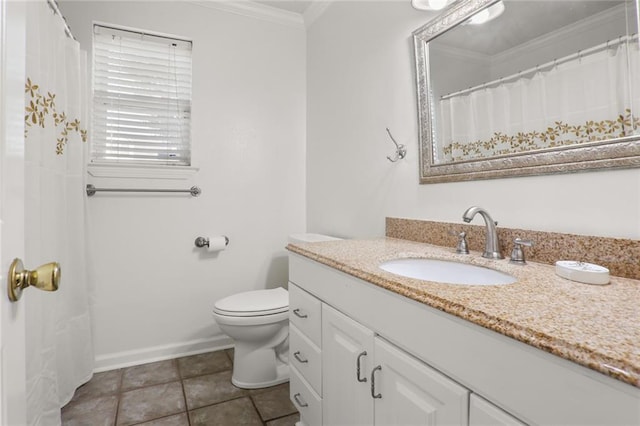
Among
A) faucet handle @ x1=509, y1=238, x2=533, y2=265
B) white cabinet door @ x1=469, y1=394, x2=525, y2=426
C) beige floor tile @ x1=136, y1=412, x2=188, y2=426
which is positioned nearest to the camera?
white cabinet door @ x1=469, y1=394, x2=525, y2=426

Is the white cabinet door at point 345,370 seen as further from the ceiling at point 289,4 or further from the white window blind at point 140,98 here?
the ceiling at point 289,4

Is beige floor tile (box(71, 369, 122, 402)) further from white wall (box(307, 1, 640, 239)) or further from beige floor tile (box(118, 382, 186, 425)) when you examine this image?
white wall (box(307, 1, 640, 239))

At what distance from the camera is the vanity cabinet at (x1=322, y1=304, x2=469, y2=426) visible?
0.70m

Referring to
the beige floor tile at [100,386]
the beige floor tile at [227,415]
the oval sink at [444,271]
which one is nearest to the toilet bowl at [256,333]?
the beige floor tile at [227,415]

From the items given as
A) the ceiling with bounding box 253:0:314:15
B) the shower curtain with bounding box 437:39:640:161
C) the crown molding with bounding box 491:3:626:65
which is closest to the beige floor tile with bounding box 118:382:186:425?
the shower curtain with bounding box 437:39:640:161

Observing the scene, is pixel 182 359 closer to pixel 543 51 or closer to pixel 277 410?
pixel 277 410

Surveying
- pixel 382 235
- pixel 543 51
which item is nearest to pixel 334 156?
pixel 382 235

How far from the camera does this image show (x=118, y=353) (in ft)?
6.77

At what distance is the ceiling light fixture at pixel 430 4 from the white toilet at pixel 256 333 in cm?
158

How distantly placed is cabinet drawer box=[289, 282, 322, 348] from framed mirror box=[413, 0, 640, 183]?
74 centimetres

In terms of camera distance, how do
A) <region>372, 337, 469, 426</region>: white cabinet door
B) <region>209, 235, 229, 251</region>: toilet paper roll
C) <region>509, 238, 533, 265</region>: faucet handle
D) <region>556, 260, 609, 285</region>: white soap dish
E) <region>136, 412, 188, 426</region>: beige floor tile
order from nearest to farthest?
<region>372, 337, 469, 426</region>: white cabinet door < <region>556, 260, 609, 285</region>: white soap dish < <region>509, 238, 533, 265</region>: faucet handle < <region>136, 412, 188, 426</region>: beige floor tile < <region>209, 235, 229, 251</region>: toilet paper roll

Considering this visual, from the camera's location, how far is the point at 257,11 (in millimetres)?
2381

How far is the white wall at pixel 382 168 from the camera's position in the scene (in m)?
0.96

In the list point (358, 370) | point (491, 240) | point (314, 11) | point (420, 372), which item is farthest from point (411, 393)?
point (314, 11)
